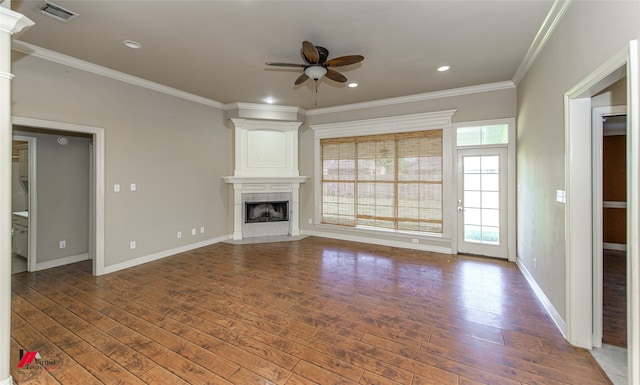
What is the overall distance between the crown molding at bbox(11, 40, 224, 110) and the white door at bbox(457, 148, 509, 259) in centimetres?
541

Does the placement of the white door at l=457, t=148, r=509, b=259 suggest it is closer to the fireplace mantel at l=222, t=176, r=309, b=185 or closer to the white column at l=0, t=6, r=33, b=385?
the fireplace mantel at l=222, t=176, r=309, b=185

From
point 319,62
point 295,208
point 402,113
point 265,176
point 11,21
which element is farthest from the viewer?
point 295,208

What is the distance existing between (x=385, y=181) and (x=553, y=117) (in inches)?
127

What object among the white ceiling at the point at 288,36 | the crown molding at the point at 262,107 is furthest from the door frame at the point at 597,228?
the crown molding at the point at 262,107

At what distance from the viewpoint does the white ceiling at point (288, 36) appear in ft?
8.70

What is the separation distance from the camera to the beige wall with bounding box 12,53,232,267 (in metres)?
3.62

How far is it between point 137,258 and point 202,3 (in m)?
4.05

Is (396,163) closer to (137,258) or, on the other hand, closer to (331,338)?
(331,338)

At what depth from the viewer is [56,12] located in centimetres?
271

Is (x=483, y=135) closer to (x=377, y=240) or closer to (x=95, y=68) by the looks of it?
(x=377, y=240)

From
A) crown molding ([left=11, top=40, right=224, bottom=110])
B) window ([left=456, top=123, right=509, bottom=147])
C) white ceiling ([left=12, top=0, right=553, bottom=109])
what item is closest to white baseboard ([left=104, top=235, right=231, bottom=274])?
crown molding ([left=11, top=40, right=224, bottom=110])

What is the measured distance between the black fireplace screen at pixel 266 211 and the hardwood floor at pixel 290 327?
2.09m

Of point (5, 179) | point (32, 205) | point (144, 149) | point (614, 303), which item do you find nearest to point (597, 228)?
point (614, 303)

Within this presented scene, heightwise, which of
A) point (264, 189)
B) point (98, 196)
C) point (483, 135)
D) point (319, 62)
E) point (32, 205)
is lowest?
point (32, 205)
